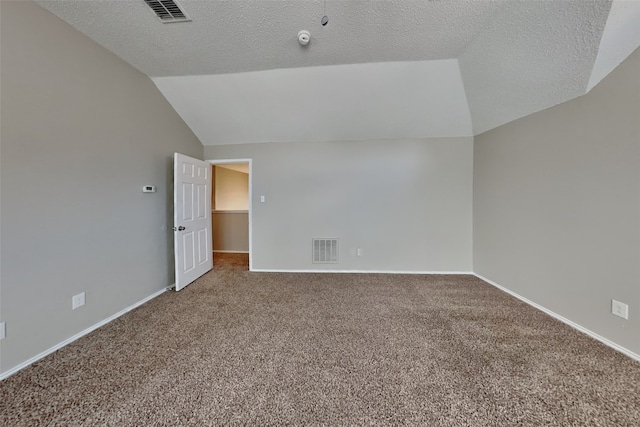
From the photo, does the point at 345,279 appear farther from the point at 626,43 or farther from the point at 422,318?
the point at 626,43

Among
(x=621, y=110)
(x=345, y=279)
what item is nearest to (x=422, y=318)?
(x=345, y=279)

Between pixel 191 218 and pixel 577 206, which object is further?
pixel 191 218

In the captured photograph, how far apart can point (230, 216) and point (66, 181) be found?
12.0 feet

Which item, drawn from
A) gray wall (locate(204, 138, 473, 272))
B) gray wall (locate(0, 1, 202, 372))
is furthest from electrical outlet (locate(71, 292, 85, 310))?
gray wall (locate(204, 138, 473, 272))

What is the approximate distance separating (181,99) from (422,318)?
414cm

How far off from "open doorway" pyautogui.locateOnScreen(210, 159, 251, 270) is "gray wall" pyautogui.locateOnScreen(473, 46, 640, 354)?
418cm

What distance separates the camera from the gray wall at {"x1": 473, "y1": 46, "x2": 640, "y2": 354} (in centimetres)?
183

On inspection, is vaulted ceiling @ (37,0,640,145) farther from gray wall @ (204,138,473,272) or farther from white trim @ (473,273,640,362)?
white trim @ (473,273,640,362)

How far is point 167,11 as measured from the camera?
1.98 metres

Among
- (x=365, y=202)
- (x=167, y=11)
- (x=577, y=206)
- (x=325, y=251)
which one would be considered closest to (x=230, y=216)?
(x=325, y=251)

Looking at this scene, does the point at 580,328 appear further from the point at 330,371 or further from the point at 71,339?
the point at 71,339

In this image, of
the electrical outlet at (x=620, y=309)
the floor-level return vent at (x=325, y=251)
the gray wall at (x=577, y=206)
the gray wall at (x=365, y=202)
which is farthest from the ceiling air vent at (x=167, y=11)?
the electrical outlet at (x=620, y=309)

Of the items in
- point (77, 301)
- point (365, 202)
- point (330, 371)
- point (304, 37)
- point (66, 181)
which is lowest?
point (330, 371)

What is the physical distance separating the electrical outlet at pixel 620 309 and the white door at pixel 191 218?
14.8ft
